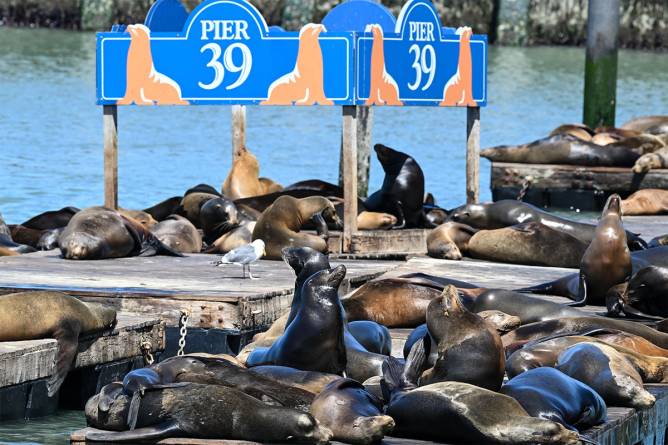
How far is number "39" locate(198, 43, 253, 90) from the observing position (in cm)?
1143

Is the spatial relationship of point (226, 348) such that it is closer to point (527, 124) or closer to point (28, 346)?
point (28, 346)

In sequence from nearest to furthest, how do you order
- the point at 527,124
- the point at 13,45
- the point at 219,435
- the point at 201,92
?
the point at 219,435 < the point at 201,92 < the point at 527,124 < the point at 13,45

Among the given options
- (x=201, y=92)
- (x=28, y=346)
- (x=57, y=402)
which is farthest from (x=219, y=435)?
(x=201, y=92)

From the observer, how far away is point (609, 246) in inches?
336

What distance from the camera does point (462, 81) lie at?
12.4m

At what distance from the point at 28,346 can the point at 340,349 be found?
5.45 feet

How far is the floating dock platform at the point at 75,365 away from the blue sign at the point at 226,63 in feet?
11.1

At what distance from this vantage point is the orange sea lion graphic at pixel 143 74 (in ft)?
38.3

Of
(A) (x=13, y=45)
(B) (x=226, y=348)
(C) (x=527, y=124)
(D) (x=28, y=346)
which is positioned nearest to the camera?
(D) (x=28, y=346)

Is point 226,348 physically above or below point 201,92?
below

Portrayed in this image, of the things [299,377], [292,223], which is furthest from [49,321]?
[292,223]

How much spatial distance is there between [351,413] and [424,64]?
6.88 meters

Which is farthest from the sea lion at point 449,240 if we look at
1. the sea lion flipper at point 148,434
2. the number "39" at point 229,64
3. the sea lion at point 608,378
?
the sea lion flipper at point 148,434

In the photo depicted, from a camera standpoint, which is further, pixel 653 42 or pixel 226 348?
pixel 653 42
